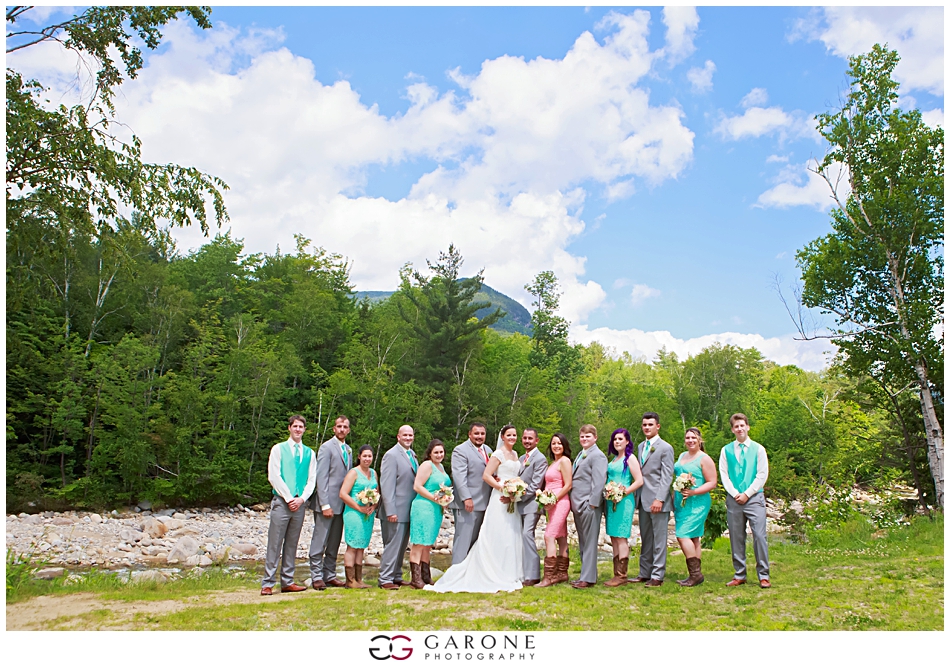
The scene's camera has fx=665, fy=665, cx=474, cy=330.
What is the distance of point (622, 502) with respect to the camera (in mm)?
8000

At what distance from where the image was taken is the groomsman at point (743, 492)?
7.60 meters

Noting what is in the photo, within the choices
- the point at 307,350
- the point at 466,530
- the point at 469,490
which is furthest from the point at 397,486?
the point at 307,350

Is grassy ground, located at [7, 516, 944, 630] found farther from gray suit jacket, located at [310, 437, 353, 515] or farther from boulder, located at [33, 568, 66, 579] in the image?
boulder, located at [33, 568, 66, 579]

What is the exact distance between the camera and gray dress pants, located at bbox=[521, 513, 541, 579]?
26.2 feet

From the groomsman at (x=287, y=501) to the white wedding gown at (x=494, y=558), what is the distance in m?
1.71

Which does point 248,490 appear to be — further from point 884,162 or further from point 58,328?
point 884,162

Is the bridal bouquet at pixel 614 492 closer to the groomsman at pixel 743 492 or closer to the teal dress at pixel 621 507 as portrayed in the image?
the teal dress at pixel 621 507

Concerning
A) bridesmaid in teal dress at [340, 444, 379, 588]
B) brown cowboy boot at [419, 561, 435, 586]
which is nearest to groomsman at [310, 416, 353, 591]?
bridesmaid in teal dress at [340, 444, 379, 588]

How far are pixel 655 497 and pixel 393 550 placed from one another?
324 cm

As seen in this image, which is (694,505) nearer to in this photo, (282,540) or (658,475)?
(658,475)

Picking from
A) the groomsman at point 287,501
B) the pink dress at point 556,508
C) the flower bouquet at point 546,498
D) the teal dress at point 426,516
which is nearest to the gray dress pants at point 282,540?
the groomsman at point 287,501

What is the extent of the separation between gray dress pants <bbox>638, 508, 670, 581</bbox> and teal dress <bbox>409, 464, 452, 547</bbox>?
2.52 m

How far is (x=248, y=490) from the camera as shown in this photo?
27906 millimetres
